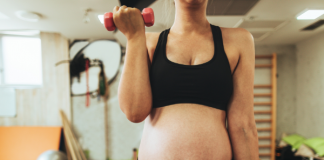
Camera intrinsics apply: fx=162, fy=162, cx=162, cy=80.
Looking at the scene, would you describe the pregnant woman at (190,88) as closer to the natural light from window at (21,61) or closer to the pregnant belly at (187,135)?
the pregnant belly at (187,135)

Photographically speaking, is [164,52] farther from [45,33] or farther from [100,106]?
[45,33]

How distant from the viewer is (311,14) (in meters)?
2.12

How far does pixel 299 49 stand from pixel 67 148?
211 inches

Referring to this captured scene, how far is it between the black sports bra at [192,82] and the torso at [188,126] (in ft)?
0.06

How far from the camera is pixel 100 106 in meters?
3.55

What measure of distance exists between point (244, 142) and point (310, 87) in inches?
156

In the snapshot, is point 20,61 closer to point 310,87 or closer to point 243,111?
point 243,111

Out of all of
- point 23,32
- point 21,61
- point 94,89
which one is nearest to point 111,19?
point 94,89

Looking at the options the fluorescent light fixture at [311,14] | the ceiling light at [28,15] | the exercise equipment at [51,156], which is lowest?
the exercise equipment at [51,156]

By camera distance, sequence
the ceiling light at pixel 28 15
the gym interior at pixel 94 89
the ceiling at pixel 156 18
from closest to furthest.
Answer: the ceiling at pixel 156 18 → the ceiling light at pixel 28 15 → the gym interior at pixel 94 89

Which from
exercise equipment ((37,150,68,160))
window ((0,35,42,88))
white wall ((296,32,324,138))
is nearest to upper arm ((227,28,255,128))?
exercise equipment ((37,150,68,160))

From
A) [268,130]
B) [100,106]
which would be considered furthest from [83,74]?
[268,130]

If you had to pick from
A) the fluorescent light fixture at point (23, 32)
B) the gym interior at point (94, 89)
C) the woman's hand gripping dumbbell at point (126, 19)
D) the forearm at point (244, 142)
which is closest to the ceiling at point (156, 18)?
the gym interior at point (94, 89)

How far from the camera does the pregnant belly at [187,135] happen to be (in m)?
0.44
